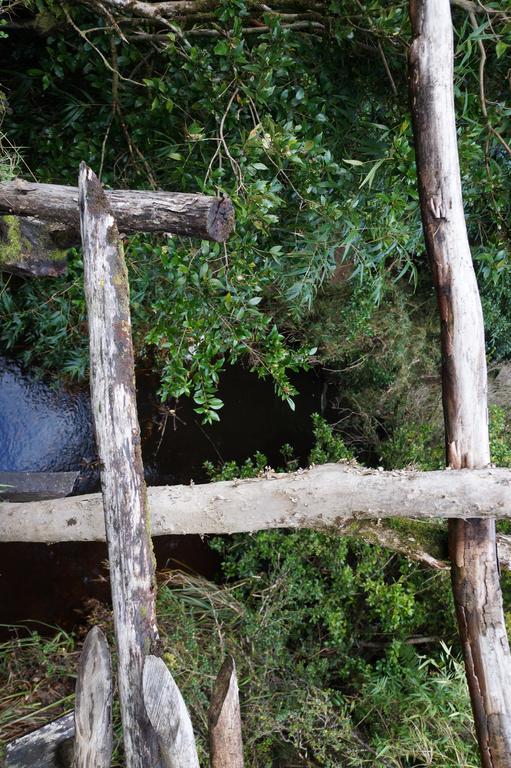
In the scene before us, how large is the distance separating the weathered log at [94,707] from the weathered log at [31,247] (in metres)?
1.71

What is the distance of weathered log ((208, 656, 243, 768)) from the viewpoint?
1818mm

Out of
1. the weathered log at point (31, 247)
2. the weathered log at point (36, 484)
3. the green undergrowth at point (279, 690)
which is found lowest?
the green undergrowth at point (279, 690)

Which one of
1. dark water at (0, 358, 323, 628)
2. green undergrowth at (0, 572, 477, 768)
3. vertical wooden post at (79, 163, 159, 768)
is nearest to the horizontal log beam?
vertical wooden post at (79, 163, 159, 768)

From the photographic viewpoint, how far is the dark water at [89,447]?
4305mm

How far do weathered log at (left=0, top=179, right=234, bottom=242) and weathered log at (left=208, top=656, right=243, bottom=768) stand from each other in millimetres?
1649

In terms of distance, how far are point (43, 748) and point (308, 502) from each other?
155cm

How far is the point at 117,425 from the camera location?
6.74 feet

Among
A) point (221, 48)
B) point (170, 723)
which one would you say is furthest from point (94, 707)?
point (221, 48)

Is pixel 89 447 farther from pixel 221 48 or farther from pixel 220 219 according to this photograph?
pixel 221 48

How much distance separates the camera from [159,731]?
5.67ft

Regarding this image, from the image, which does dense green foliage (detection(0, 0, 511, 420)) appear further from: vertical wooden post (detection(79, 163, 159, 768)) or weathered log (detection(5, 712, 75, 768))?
weathered log (detection(5, 712, 75, 768))

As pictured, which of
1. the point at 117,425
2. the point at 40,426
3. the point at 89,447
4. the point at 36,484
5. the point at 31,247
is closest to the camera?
the point at 117,425

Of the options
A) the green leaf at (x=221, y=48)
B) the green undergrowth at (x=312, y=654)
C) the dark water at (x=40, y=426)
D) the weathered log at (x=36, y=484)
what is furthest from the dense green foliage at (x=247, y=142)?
the green undergrowth at (x=312, y=654)

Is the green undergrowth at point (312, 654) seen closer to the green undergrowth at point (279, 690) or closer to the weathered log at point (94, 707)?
the green undergrowth at point (279, 690)
